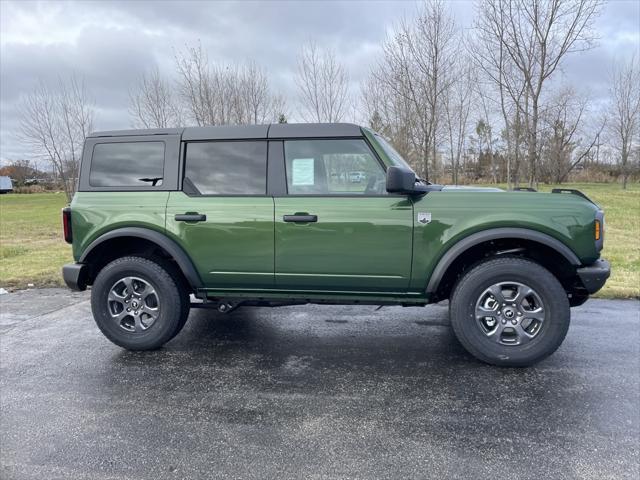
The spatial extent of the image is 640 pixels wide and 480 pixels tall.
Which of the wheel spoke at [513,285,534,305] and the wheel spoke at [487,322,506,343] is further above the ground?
the wheel spoke at [513,285,534,305]

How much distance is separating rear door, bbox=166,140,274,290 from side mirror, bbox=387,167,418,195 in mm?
1028

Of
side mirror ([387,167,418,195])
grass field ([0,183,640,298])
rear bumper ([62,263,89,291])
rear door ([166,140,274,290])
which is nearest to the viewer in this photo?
side mirror ([387,167,418,195])

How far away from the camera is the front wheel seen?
11.1ft

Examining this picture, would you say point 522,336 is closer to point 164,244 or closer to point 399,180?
point 399,180

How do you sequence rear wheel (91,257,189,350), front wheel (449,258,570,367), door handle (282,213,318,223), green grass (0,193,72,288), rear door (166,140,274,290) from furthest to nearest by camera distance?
green grass (0,193,72,288) < rear wheel (91,257,189,350) < rear door (166,140,274,290) < door handle (282,213,318,223) < front wheel (449,258,570,367)

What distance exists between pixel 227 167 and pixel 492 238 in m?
2.32

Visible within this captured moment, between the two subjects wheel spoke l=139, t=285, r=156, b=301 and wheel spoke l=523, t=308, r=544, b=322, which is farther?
wheel spoke l=139, t=285, r=156, b=301

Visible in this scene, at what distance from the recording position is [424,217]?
3479 mm

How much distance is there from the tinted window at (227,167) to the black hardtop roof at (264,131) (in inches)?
2.8

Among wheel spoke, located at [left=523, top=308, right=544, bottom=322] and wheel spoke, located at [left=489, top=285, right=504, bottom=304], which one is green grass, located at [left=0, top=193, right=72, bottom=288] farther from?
wheel spoke, located at [left=523, top=308, right=544, bottom=322]

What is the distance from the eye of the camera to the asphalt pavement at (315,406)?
2.31 m

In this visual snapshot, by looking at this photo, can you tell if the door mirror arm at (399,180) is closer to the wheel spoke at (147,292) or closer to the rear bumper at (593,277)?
the rear bumper at (593,277)

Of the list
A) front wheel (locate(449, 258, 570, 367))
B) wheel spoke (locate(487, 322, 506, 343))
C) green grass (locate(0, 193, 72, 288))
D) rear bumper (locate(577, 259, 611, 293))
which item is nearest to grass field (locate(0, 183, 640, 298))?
green grass (locate(0, 193, 72, 288))

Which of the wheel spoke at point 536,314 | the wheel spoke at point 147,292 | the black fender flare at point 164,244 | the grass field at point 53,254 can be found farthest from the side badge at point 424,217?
the grass field at point 53,254
